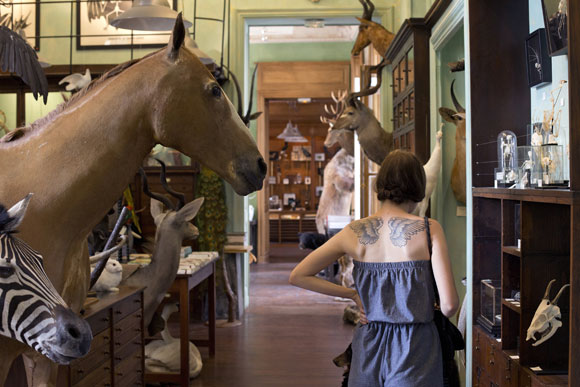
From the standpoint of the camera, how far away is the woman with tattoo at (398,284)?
6.74ft

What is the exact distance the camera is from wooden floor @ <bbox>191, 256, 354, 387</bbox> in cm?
461

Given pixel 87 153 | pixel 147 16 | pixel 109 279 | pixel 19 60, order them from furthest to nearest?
1. pixel 147 16
2. pixel 109 279
3. pixel 19 60
4. pixel 87 153

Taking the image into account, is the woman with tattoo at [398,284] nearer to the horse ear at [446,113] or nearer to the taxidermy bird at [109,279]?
the taxidermy bird at [109,279]

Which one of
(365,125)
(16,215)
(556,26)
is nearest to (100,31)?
(365,125)

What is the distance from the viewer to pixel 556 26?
243cm

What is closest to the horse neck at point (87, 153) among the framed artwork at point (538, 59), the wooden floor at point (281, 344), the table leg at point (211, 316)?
the framed artwork at point (538, 59)

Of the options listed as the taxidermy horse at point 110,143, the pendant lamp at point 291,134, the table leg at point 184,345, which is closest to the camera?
the taxidermy horse at point 110,143

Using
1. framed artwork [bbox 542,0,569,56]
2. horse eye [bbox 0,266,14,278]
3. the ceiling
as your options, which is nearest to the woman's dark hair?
framed artwork [bbox 542,0,569,56]

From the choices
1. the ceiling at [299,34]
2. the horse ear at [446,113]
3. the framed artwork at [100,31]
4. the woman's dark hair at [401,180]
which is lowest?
the woman's dark hair at [401,180]

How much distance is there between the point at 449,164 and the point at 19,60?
3.35 meters

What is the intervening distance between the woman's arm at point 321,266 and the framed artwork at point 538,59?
128 centimetres

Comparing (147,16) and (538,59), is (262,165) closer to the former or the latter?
(538,59)

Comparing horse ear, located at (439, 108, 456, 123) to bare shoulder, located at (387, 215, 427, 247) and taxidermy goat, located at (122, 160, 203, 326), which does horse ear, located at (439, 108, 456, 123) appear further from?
bare shoulder, located at (387, 215, 427, 247)

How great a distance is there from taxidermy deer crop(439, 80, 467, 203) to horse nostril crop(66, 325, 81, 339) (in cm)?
332
